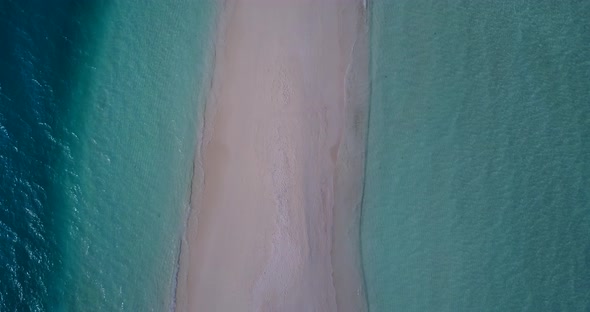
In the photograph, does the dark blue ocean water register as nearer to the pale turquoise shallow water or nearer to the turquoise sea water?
the pale turquoise shallow water

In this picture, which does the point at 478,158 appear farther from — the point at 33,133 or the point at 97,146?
the point at 33,133

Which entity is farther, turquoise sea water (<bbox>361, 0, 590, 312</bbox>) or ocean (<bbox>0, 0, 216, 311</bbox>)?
ocean (<bbox>0, 0, 216, 311</bbox>)

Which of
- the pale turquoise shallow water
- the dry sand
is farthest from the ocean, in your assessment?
the dry sand

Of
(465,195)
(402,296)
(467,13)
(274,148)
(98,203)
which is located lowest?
(402,296)

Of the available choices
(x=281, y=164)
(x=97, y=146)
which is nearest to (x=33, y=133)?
(x=97, y=146)

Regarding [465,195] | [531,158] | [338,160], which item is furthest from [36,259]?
[531,158]

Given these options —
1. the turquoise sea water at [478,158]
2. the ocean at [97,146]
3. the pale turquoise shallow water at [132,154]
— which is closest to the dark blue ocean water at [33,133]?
the ocean at [97,146]

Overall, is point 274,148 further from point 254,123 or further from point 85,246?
point 85,246

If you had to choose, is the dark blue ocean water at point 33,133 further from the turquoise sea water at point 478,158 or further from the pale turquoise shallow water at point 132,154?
the turquoise sea water at point 478,158
